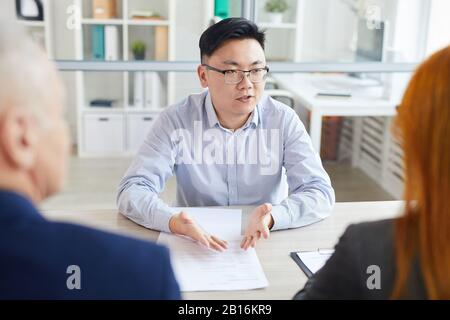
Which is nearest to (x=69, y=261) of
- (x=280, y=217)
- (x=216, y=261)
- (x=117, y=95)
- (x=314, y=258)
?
(x=216, y=261)

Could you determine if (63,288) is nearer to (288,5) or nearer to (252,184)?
(252,184)

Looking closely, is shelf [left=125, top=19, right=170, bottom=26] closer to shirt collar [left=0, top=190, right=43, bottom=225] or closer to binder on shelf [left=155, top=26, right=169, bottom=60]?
binder on shelf [left=155, top=26, right=169, bottom=60]

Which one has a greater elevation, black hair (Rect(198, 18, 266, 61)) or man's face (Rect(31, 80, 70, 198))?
black hair (Rect(198, 18, 266, 61))

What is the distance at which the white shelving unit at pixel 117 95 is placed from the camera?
4344 millimetres

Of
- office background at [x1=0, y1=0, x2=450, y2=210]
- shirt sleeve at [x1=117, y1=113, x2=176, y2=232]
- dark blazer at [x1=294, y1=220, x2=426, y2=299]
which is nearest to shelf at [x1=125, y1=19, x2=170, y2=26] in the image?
office background at [x1=0, y1=0, x2=450, y2=210]

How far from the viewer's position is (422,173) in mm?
804

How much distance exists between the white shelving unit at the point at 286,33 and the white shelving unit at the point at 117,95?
73 cm

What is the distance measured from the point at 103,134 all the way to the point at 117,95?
13.5 inches

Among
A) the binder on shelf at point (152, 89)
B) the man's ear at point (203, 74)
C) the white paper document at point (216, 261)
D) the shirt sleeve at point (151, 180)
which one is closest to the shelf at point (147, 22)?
the binder on shelf at point (152, 89)

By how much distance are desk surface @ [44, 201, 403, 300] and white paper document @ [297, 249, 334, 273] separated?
0.03m

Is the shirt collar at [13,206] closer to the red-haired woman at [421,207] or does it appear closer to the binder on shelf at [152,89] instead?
the red-haired woman at [421,207]

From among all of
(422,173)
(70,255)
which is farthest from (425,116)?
(70,255)

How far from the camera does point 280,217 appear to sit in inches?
64.6

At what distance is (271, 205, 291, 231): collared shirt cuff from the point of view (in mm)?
1631
